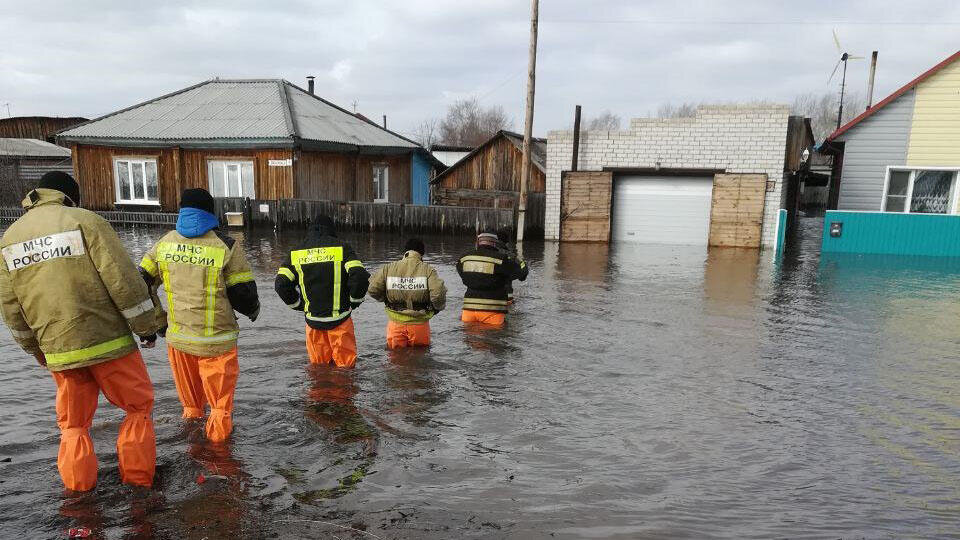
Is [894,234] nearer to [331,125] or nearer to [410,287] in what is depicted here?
[410,287]

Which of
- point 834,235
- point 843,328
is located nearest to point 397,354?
point 843,328

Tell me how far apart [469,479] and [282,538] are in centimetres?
130

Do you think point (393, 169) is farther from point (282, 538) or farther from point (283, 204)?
point (282, 538)

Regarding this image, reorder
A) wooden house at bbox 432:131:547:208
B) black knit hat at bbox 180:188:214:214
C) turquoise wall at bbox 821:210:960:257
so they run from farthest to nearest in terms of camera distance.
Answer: wooden house at bbox 432:131:547:208 < turquoise wall at bbox 821:210:960:257 < black knit hat at bbox 180:188:214:214

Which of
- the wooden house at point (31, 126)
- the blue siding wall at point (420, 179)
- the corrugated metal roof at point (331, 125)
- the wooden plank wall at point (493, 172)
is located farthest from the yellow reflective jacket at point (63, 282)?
the wooden house at point (31, 126)

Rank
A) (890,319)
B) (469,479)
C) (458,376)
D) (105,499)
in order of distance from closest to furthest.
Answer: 1. (105,499)
2. (469,479)
3. (458,376)
4. (890,319)

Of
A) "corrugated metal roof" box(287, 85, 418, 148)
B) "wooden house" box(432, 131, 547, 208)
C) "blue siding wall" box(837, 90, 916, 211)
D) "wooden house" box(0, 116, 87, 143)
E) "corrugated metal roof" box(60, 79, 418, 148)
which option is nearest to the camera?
"blue siding wall" box(837, 90, 916, 211)

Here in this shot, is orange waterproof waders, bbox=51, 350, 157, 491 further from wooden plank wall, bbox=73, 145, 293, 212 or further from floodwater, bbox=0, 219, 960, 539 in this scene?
wooden plank wall, bbox=73, 145, 293, 212

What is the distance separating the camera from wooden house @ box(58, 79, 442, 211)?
939 inches

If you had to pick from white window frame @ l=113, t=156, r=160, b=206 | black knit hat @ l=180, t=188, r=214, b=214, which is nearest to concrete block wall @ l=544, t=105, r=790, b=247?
white window frame @ l=113, t=156, r=160, b=206

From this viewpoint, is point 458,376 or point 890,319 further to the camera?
point 890,319

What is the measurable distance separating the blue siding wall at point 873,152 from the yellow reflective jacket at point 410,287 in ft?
51.6

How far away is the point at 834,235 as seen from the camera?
59.0ft

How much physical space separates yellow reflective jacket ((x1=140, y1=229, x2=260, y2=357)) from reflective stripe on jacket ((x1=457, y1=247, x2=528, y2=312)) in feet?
12.3
